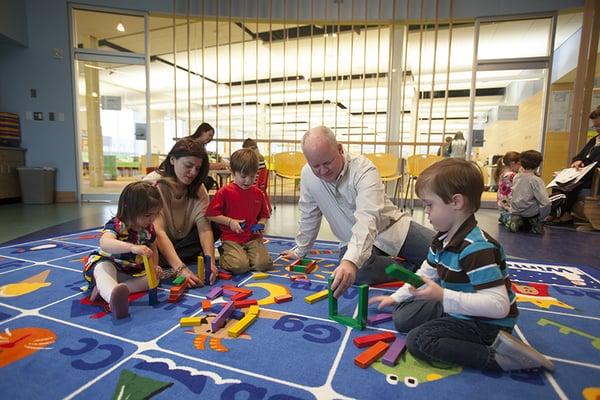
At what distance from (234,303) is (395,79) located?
5520 millimetres

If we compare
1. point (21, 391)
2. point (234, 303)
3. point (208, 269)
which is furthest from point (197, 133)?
point (21, 391)

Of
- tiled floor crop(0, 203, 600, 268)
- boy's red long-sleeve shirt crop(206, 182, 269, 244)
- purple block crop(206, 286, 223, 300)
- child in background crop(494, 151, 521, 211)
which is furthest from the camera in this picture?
child in background crop(494, 151, 521, 211)

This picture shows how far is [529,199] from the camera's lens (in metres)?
4.01

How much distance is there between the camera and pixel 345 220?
202cm

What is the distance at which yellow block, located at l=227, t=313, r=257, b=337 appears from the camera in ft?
4.48

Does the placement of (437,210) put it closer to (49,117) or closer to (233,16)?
(233,16)

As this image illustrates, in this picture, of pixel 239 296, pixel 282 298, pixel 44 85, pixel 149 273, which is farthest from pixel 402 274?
pixel 44 85

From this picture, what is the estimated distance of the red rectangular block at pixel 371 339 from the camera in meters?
1.30

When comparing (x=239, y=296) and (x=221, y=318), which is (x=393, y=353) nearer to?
(x=221, y=318)

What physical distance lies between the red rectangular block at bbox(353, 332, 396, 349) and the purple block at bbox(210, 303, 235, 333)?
55cm

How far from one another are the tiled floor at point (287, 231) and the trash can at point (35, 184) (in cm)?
35

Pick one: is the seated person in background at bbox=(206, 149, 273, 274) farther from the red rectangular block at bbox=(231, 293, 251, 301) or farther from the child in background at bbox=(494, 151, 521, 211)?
the child in background at bbox=(494, 151, 521, 211)

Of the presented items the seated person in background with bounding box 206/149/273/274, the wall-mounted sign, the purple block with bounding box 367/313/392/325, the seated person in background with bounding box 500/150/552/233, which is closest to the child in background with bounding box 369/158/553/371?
the purple block with bounding box 367/313/392/325

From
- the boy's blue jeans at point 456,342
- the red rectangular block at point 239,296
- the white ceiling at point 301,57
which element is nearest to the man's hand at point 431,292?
the boy's blue jeans at point 456,342
